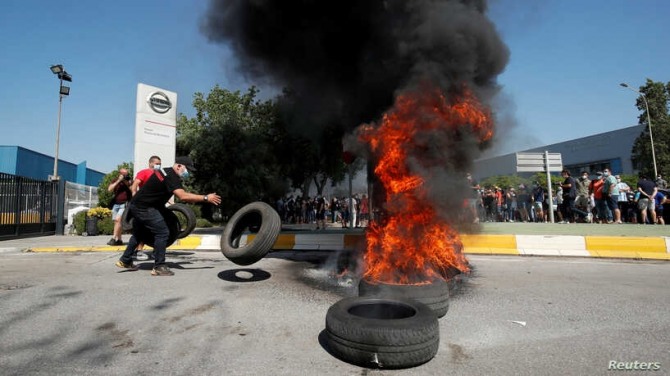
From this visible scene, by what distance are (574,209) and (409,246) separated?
13.1 m

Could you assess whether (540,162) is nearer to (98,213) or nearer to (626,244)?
(626,244)

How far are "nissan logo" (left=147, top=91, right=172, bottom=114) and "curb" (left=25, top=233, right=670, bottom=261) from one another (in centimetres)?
646

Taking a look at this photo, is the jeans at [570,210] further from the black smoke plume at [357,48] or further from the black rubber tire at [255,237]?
the black rubber tire at [255,237]

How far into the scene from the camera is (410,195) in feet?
16.2

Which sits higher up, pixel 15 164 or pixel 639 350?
pixel 15 164

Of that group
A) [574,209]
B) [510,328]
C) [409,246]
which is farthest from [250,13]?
[574,209]

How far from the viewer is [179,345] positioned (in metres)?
3.10

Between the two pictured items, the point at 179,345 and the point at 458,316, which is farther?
the point at 458,316

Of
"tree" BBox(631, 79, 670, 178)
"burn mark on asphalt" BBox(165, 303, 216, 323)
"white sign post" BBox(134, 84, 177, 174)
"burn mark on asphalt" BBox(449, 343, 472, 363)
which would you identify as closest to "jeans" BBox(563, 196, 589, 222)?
"burn mark on asphalt" BBox(449, 343, 472, 363)

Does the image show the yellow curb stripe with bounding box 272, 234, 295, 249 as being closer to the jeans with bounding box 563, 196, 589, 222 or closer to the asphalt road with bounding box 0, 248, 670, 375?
the asphalt road with bounding box 0, 248, 670, 375

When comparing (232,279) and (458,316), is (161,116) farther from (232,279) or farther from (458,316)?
(458,316)

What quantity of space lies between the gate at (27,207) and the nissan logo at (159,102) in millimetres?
4818

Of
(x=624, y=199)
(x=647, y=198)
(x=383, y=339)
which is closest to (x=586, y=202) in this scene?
(x=624, y=199)

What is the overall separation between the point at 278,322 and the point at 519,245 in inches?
264
